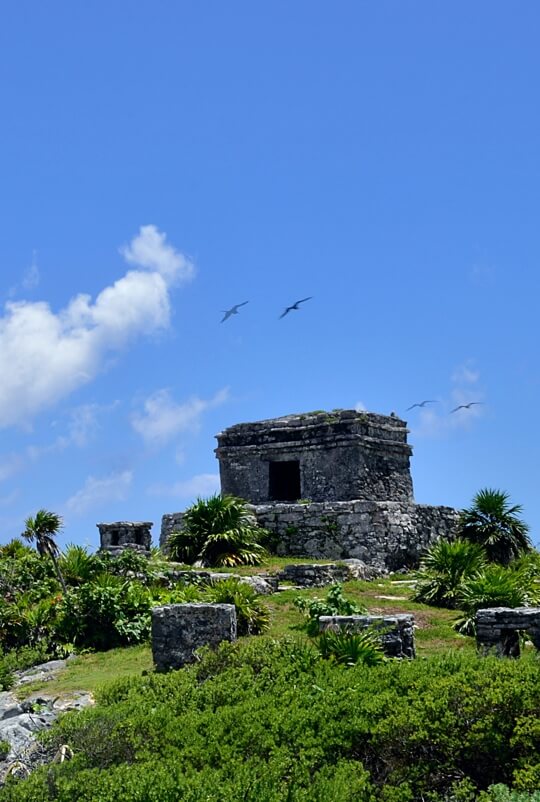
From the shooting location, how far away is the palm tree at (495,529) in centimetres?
2138

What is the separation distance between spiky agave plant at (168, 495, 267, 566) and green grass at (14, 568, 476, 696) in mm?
1395

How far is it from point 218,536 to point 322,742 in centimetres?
1298

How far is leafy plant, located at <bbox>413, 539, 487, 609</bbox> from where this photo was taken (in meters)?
17.4


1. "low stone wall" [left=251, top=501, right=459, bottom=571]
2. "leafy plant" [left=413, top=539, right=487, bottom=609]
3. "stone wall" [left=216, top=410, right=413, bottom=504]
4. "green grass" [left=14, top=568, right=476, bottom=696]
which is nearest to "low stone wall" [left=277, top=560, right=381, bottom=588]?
"green grass" [left=14, top=568, right=476, bottom=696]

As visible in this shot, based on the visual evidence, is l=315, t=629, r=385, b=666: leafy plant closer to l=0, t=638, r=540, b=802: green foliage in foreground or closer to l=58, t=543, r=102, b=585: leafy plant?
l=0, t=638, r=540, b=802: green foliage in foreground

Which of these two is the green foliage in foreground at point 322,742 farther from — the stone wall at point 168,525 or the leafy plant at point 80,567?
the stone wall at point 168,525

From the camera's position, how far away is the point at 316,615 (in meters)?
14.1

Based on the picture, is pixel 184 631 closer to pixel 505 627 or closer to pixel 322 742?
pixel 505 627

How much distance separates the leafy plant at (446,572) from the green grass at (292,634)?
0.39 meters

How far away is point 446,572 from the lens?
18.2 meters

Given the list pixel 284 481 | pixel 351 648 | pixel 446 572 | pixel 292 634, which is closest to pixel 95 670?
pixel 292 634

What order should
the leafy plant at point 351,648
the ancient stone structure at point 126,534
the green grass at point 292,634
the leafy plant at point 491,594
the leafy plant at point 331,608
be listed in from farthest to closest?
the ancient stone structure at point 126,534 < the leafy plant at point 491,594 < the leafy plant at point 331,608 < the green grass at point 292,634 < the leafy plant at point 351,648

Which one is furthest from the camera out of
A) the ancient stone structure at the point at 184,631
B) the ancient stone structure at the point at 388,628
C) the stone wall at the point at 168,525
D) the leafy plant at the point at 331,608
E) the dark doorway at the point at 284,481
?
the dark doorway at the point at 284,481

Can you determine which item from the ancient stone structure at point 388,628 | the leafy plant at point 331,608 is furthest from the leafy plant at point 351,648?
the leafy plant at point 331,608
